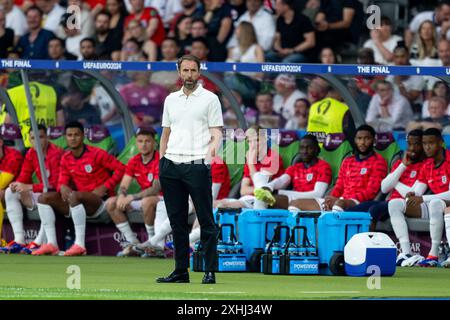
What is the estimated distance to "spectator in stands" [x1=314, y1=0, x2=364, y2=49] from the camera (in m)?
22.6

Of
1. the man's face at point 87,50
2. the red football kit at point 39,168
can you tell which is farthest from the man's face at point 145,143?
the man's face at point 87,50

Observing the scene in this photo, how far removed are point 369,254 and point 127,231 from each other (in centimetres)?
464

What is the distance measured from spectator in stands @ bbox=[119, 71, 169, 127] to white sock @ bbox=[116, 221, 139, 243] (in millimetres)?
2136

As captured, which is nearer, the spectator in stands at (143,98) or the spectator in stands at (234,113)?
the spectator in stands at (234,113)

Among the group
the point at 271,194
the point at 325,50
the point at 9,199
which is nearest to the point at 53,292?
the point at 271,194

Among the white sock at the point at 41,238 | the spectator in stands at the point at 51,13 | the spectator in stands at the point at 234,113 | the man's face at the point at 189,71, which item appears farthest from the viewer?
the spectator in stands at the point at 51,13

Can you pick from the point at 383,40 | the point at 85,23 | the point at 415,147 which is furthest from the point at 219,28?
the point at 415,147

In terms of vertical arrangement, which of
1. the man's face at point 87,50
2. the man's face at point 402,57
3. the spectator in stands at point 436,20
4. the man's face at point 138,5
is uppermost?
the man's face at point 138,5

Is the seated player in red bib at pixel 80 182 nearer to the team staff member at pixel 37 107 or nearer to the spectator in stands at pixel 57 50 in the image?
the team staff member at pixel 37 107

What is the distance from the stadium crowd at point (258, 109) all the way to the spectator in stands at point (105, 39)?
2 cm

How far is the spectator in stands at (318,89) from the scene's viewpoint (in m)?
19.8

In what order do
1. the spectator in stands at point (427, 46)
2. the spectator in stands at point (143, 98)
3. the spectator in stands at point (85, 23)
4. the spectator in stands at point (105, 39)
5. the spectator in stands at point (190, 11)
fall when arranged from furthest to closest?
1. the spectator in stands at point (85, 23)
2. the spectator in stands at point (105, 39)
3. the spectator in stands at point (190, 11)
4. the spectator in stands at point (143, 98)
5. the spectator in stands at point (427, 46)

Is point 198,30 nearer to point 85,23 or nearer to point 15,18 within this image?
point 85,23

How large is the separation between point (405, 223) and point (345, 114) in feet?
7.22
